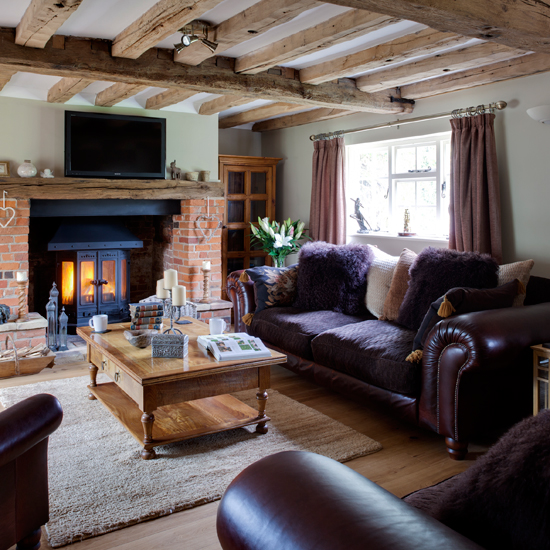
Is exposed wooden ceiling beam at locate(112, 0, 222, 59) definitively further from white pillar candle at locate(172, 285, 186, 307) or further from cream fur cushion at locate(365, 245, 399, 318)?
cream fur cushion at locate(365, 245, 399, 318)

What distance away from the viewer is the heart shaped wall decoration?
5332 mm

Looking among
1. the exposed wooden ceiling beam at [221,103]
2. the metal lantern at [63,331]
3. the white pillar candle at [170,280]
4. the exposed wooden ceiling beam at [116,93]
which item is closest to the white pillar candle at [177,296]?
the white pillar candle at [170,280]

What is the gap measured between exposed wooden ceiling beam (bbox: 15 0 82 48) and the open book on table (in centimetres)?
172

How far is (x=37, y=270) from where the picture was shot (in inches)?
207

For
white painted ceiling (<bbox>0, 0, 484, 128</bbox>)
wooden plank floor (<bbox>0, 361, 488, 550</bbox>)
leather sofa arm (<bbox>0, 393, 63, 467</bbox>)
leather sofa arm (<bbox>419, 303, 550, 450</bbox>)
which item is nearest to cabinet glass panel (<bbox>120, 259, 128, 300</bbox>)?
wooden plank floor (<bbox>0, 361, 488, 550</bbox>)

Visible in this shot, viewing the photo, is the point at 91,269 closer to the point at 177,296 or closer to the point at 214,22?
the point at 177,296

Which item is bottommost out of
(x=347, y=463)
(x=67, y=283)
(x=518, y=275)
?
(x=347, y=463)

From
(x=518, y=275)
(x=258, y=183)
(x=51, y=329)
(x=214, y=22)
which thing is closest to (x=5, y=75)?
(x=214, y=22)

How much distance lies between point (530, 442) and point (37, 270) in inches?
203

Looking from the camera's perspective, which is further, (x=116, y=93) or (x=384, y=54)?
(x=116, y=93)

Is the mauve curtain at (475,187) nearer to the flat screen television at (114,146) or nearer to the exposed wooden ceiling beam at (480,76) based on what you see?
the exposed wooden ceiling beam at (480,76)

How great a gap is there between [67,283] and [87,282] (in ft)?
0.61

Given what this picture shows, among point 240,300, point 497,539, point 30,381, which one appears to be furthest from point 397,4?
point 30,381

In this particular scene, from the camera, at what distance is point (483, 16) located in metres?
2.17
